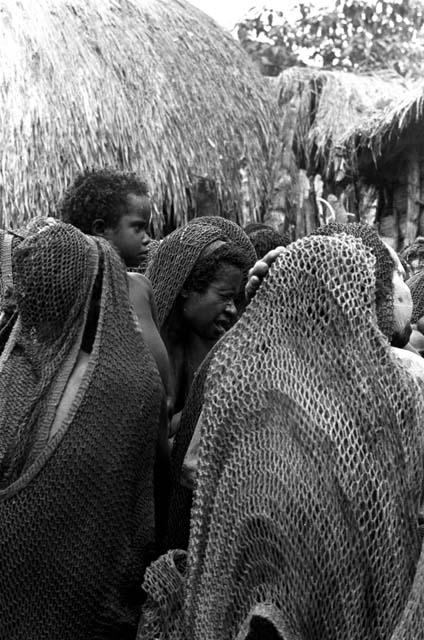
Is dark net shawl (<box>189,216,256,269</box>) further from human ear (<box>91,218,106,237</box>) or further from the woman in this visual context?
human ear (<box>91,218,106,237</box>)

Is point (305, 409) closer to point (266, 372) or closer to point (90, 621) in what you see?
point (266, 372)

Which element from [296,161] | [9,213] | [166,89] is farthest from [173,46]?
[9,213]

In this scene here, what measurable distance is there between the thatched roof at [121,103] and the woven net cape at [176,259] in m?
4.43

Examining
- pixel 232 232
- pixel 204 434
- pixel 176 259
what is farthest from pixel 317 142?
pixel 204 434

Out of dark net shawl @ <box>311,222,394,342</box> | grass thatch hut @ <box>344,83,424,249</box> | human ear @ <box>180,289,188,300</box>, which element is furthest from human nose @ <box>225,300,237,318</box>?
grass thatch hut @ <box>344,83,424,249</box>

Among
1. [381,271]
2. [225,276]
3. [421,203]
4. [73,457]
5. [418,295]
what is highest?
[381,271]

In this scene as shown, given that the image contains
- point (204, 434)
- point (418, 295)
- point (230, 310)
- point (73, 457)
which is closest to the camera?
point (204, 434)

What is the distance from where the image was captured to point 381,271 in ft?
9.72

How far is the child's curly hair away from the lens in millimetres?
4410

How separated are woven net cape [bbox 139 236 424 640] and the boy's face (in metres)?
1.75

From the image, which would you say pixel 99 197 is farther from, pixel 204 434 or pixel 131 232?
pixel 204 434

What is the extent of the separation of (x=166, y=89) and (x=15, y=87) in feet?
4.33

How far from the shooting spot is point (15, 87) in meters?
8.67

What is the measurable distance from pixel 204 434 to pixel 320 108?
851cm
